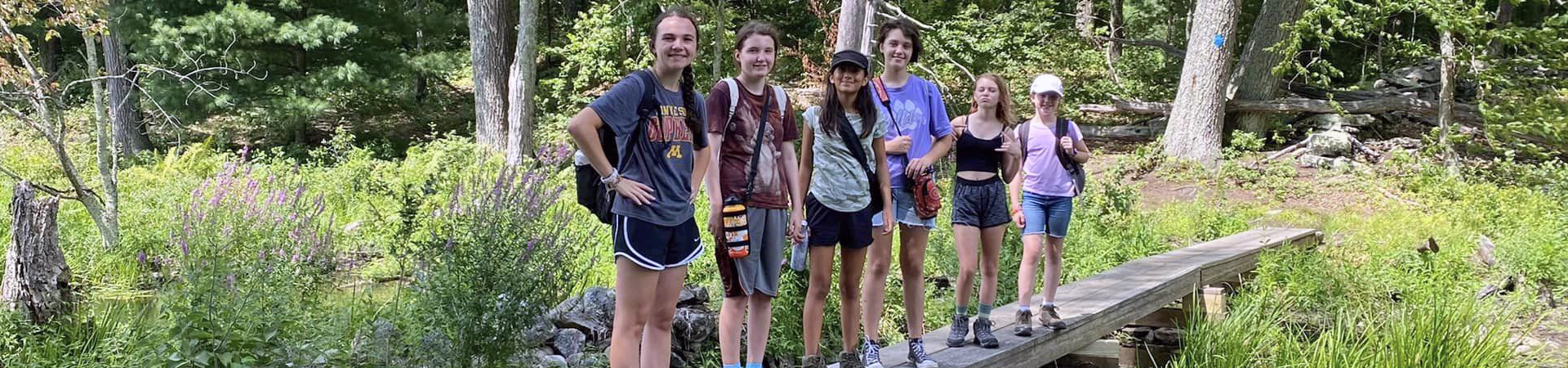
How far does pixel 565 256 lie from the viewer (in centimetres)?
508

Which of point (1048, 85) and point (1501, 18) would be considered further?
point (1501, 18)

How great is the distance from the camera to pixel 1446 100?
1173 cm

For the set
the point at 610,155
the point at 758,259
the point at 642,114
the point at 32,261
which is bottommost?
the point at 32,261

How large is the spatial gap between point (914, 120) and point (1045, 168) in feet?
3.27

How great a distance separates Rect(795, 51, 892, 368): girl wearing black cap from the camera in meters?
3.70

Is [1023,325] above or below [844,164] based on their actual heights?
below

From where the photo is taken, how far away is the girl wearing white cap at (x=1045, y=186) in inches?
186

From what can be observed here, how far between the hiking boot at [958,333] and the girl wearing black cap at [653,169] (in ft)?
5.02

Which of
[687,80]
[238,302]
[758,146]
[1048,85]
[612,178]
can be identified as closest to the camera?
[612,178]

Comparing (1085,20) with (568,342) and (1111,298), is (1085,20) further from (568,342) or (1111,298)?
(568,342)

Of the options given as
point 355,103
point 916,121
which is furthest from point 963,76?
point 916,121

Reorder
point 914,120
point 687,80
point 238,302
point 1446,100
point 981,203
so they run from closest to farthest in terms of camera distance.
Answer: point 687,80, point 238,302, point 914,120, point 981,203, point 1446,100

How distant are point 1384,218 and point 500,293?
8.07m

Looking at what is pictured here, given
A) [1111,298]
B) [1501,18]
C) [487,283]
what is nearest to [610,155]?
[487,283]
